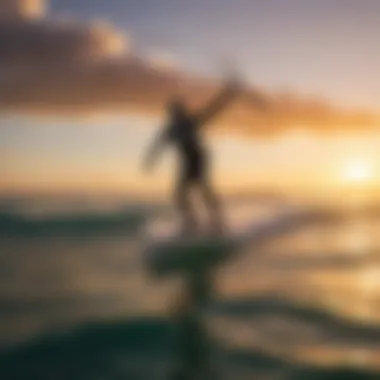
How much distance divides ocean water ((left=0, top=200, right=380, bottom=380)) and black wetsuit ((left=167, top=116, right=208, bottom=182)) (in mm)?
81

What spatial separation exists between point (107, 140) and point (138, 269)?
237mm

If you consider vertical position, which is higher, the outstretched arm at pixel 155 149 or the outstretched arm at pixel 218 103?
the outstretched arm at pixel 218 103

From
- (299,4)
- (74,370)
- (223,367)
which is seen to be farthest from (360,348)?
(299,4)

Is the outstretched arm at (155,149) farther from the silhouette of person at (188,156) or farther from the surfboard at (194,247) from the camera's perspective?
the surfboard at (194,247)

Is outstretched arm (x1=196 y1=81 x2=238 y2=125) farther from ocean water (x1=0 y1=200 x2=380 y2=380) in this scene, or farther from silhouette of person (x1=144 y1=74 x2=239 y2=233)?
ocean water (x1=0 y1=200 x2=380 y2=380)

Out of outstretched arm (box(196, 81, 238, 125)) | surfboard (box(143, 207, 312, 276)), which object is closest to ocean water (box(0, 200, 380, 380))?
surfboard (box(143, 207, 312, 276))

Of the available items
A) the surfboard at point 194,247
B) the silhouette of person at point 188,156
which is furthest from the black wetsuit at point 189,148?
the surfboard at point 194,247

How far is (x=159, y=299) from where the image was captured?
3.74 ft

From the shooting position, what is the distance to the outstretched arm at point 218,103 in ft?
3.86

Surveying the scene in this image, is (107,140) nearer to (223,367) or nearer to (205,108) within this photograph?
(205,108)

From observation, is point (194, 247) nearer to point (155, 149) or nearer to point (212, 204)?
point (212, 204)

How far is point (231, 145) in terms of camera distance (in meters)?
1.18

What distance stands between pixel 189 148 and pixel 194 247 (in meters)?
0.18

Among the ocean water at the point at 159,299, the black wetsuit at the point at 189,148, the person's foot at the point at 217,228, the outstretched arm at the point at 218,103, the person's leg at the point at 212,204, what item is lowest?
the ocean water at the point at 159,299
